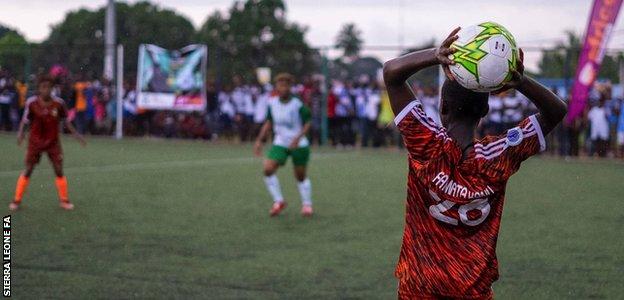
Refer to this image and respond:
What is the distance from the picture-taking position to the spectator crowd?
919 inches

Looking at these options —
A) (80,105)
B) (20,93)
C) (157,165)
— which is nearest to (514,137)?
(157,165)

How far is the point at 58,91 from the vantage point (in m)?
28.3

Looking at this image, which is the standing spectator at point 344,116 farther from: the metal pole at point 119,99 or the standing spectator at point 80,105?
the standing spectator at point 80,105

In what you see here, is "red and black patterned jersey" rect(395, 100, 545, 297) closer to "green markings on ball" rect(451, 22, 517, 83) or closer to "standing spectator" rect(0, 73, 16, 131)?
"green markings on ball" rect(451, 22, 517, 83)

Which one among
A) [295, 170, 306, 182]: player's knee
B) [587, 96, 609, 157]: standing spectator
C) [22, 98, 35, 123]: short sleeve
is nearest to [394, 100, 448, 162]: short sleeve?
[295, 170, 306, 182]: player's knee

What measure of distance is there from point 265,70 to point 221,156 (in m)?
6.96

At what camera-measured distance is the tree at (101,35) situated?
103 feet

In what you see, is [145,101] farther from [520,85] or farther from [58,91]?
[520,85]

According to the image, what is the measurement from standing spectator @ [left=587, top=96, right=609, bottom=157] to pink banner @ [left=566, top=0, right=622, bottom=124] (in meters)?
0.40

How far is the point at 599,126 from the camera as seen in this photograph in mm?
22891

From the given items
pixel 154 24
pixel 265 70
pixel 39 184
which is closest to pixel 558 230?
pixel 39 184

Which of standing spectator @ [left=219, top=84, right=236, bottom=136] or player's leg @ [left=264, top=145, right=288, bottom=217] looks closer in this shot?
player's leg @ [left=264, top=145, right=288, bottom=217]

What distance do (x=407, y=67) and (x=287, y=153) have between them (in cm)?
886

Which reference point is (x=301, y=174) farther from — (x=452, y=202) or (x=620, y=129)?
(x=620, y=129)
